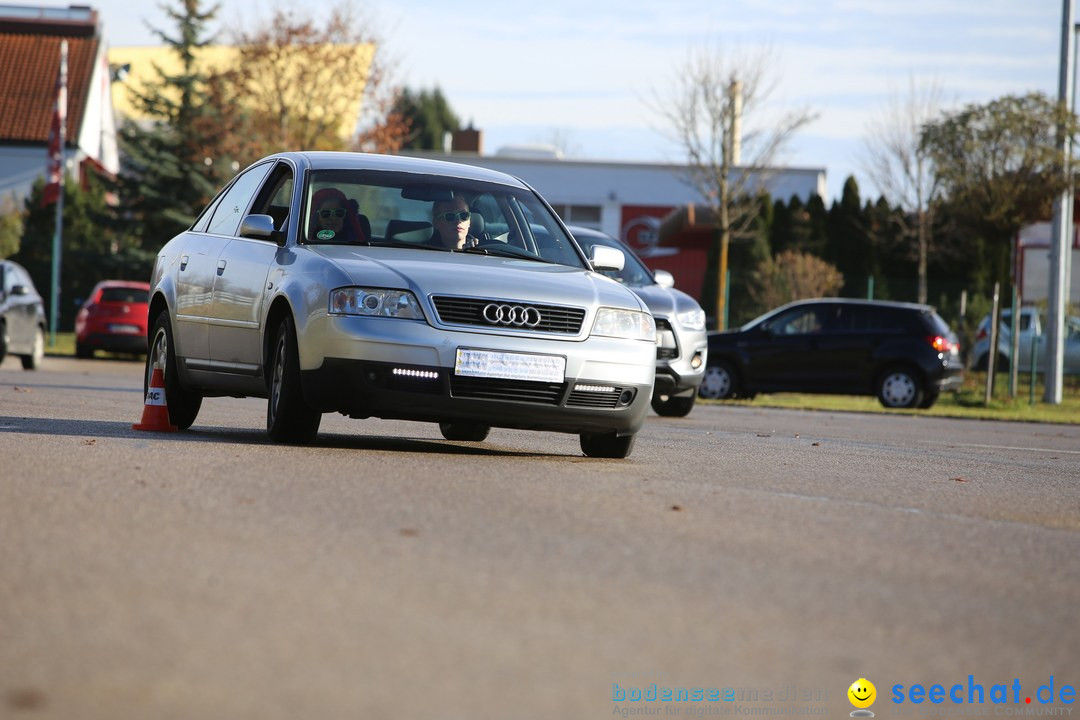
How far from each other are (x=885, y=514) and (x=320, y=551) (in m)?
2.96

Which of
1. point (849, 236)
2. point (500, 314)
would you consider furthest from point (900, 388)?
point (849, 236)

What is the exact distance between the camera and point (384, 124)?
4981 centimetres

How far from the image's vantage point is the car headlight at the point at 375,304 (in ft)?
29.0

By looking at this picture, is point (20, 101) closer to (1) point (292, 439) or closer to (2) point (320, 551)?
(1) point (292, 439)

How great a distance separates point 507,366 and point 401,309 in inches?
25.3

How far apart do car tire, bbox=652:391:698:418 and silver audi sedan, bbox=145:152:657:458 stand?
642 cm

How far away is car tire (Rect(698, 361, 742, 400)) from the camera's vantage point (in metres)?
24.6

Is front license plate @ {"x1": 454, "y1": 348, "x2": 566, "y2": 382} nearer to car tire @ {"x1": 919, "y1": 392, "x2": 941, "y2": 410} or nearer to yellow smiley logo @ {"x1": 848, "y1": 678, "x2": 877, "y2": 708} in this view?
yellow smiley logo @ {"x1": 848, "y1": 678, "x2": 877, "y2": 708}

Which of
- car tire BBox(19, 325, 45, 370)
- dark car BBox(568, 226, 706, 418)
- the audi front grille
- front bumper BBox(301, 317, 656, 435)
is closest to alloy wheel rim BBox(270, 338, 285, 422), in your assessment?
front bumper BBox(301, 317, 656, 435)

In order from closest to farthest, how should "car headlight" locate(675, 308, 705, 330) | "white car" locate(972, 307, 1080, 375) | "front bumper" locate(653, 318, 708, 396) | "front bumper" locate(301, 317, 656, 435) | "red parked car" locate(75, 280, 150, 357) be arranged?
"front bumper" locate(301, 317, 656, 435)
"front bumper" locate(653, 318, 708, 396)
"car headlight" locate(675, 308, 705, 330)
"red parked car" locate(75, 280, 150, 357)
"white car" locate(972, 307, 1080, 375)

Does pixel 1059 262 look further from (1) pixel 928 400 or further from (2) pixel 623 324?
(2) pixel 623 324

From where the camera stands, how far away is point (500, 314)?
8.90 meters

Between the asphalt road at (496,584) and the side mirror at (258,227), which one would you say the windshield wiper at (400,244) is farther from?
the asphalt road at (496,584)

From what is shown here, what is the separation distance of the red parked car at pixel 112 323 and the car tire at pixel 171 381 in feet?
69.0
